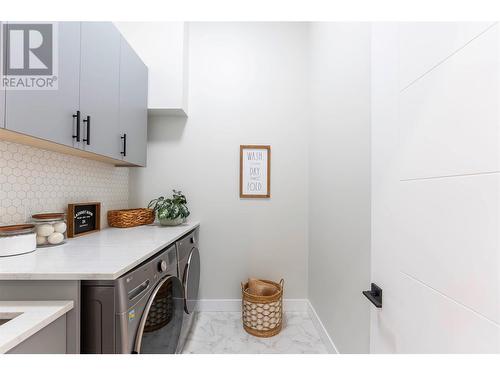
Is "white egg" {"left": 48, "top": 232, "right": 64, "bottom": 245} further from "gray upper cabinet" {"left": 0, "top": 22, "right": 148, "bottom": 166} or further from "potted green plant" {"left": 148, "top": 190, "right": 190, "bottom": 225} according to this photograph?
"potted green plant" {"left": 148, "top": 190, "right": 190, "bottom": 225}

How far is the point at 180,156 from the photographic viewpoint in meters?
2.13

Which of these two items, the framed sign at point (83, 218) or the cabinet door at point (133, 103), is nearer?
the framed sign at point (83, 218)

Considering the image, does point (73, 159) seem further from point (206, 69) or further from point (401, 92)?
point (401, 92)

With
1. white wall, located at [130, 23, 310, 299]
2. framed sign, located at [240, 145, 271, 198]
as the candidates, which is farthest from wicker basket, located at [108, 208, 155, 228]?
framed sign, located at [240, 145, 271, 198]

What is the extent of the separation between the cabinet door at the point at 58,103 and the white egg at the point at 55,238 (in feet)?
1.58

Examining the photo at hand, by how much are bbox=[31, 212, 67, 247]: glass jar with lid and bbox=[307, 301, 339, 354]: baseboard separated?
1.79 m

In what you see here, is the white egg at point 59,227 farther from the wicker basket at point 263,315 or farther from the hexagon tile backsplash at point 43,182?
the wicker basket at point 263,315

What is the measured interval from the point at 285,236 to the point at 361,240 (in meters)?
1.04

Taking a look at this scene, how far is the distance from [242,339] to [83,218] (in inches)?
57.8

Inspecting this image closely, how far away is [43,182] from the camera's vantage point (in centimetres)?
127

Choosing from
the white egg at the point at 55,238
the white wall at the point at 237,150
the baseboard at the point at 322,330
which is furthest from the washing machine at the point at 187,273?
the baseboard at the point at 322,330

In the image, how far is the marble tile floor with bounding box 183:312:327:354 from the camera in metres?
1.61

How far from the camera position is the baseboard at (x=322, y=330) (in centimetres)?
152
